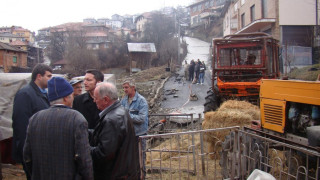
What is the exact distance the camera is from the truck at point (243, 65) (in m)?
8.15

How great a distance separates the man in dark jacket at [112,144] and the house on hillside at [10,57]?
3948 cm

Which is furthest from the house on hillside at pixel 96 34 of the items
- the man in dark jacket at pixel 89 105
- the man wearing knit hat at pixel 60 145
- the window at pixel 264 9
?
the man wearing knit hat at pixel 60 145

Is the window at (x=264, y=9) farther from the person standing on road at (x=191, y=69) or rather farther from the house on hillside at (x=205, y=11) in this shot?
the house on hillside at (x=205, y=11)

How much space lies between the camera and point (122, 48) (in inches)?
1982

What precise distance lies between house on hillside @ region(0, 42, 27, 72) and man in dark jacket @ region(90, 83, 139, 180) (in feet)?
130

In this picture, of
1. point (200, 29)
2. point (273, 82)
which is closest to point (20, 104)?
point (273, 82)

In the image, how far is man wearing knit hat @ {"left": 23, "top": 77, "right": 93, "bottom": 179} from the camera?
2.40 meters

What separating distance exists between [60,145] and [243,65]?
7180 millimetres

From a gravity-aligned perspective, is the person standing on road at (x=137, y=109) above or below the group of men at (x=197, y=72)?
below

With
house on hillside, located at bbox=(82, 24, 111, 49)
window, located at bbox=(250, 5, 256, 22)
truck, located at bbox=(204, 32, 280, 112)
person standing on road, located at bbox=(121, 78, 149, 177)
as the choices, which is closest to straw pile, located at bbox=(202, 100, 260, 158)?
person standing on road, located at bbox=(121, 78, 149, 177)

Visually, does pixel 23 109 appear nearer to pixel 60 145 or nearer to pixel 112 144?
pixel 60 145

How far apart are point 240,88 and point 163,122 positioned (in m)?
2.71

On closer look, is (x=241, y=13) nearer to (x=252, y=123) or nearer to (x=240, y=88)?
(x=240, y=88)

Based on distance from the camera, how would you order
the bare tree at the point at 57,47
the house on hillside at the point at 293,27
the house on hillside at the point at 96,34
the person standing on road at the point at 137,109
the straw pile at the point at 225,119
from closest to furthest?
1. the person standing on road at the point at 137,109
2. the straw pile at the point at 225,119
3. the house on hillside at the point at 293,27
4. the bare tree at the point at 57,47
5. the house on hillside at the point at 96,34
